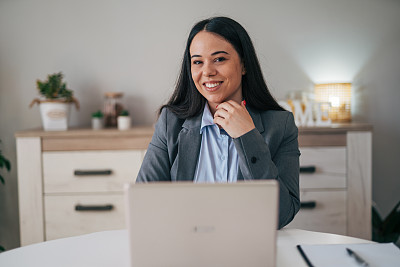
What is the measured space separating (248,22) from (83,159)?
1.50 meters

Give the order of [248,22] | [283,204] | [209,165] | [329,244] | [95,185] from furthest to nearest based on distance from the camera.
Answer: [248,22] → [95,185] → [209,165] → [283,204] → [329,244]

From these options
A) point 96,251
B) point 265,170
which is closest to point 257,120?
point 265,170

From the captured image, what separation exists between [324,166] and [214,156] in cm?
112

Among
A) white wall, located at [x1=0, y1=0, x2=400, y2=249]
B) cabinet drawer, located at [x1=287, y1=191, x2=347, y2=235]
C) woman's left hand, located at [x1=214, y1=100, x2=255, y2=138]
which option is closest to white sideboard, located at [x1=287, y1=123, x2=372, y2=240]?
cabinet drawer, located at [x1=287, y1=191, x2=347, y2=235]

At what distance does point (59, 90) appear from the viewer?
242 centimetres

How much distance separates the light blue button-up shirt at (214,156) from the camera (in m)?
1.45

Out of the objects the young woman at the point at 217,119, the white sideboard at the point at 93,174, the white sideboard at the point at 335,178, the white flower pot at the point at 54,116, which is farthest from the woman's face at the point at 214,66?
the white flower pot at the point at 54,116

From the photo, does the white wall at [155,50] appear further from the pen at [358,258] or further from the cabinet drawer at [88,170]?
the pen at [358,258]

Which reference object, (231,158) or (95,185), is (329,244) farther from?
(95,185)

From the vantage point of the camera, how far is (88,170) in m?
2.29

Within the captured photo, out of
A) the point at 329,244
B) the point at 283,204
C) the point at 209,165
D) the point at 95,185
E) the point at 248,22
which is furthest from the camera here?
the point at 248,22

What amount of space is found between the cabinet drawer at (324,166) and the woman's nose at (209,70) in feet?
3.68

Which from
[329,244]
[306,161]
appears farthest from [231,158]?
[306,161]

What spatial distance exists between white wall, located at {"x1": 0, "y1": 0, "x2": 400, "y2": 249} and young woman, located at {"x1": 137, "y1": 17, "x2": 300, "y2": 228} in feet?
4.02
